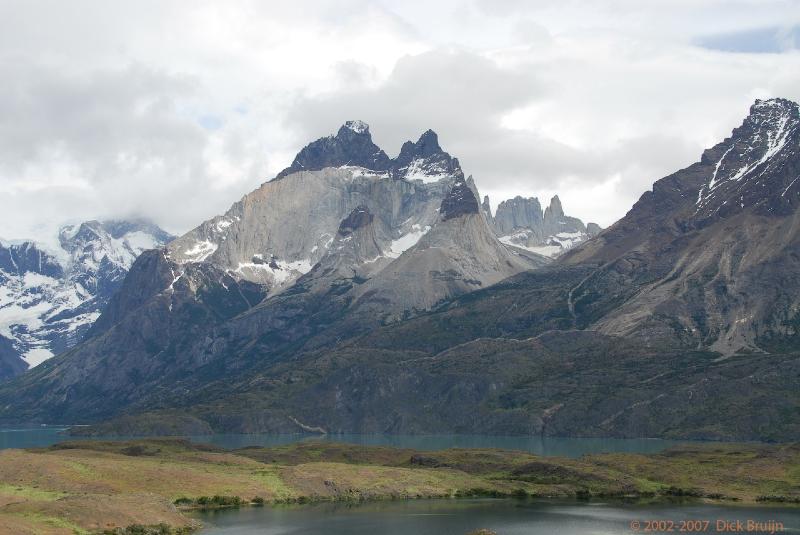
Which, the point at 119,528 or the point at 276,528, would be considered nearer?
the point at 119,528

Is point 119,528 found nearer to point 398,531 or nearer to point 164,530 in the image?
point 164,530

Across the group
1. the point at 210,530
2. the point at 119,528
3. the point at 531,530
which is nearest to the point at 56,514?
the point at 119,528

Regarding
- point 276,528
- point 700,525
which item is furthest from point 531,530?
point 276,528

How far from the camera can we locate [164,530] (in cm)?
19112

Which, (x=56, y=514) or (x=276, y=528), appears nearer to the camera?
(x=56, y=514)

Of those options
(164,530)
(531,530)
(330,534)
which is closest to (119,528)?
(164,530)

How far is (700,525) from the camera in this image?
197625 millimetres

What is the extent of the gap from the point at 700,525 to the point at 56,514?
10400 centimetres

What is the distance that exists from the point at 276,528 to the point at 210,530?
10.9 meters

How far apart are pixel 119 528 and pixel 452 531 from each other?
52722 mm

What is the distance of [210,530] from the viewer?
196 meters

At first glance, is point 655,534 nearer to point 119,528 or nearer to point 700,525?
point 700,525

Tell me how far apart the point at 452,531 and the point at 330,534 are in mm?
19751

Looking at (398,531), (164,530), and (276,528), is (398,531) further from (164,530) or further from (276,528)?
(164,530)
